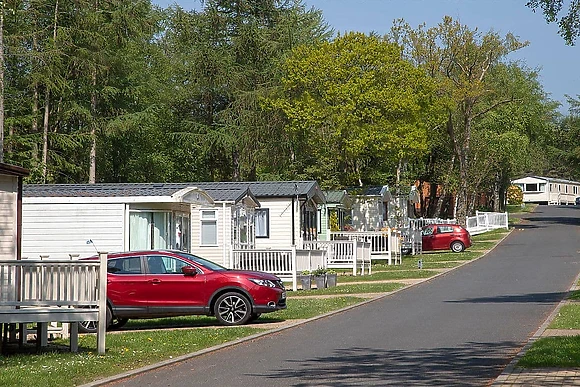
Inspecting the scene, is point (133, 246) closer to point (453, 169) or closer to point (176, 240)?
point (176, 240)

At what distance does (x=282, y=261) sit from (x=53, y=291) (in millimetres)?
16567

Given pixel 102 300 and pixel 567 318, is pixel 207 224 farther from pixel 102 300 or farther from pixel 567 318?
pixel 102 300

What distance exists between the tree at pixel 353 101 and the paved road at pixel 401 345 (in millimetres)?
19494

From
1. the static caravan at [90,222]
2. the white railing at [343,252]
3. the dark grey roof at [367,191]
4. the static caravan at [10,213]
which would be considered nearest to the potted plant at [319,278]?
the static caravan at [90,222]

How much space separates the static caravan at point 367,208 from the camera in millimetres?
50906

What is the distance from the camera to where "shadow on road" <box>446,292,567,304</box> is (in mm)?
23875

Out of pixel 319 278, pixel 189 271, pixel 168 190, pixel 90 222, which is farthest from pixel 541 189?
pixel 189 271

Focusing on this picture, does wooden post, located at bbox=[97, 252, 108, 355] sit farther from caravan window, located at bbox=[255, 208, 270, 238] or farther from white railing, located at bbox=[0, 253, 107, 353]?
caravan window, located at bbox=[255, 208, 270, 238]

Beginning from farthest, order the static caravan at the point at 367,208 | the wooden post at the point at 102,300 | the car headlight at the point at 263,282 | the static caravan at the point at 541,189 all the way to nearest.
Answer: the static caravan at the point at 541,189, the static caravan at the point at 367,208, the car headlight at the point at 263,282, the wooden post at the point at 102,300

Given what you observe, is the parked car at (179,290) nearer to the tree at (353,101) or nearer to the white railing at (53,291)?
the white railing at (53,291)

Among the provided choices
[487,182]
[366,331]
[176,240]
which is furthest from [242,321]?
[487,182]

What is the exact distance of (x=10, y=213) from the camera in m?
16.5

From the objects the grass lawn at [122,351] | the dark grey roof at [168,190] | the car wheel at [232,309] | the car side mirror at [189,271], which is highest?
the dark grey roof at [168,190]

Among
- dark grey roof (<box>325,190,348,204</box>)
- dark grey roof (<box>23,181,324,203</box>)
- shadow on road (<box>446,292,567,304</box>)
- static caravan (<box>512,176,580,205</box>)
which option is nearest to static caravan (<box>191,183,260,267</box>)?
dark grey roof (<box>23,181,324,203</box>)
